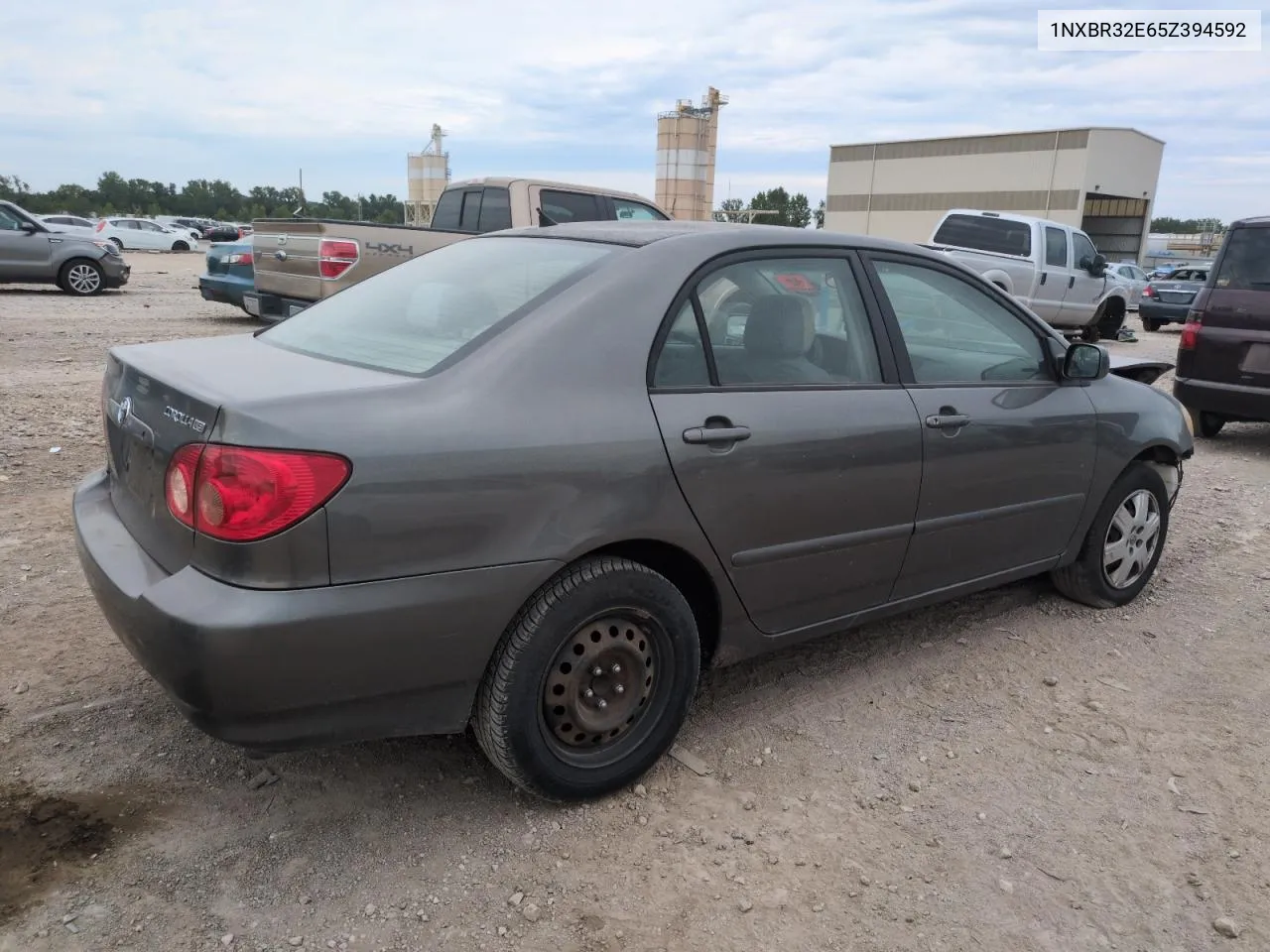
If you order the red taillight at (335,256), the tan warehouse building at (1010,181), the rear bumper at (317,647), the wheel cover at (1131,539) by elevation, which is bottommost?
the wheel cover at (1131,539)

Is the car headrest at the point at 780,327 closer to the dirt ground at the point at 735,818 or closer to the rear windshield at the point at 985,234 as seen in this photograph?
the dirt ground at the point at 735,818

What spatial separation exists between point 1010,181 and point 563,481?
190ft

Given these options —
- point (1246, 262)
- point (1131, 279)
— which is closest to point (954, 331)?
point (1246, 262)

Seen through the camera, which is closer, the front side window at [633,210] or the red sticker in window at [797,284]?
the red sticker in window at [797,284]

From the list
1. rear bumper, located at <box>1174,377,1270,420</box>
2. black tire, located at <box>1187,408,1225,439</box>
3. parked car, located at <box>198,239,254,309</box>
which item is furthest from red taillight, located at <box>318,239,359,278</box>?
black tire, located at <box>1187,408,1225,439</box>

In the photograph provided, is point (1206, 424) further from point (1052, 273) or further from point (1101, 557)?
point (1052, 273)

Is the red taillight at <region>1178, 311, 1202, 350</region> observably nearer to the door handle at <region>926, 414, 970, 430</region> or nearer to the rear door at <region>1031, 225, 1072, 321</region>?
the door handle at <region>926, 414, 970, 430</region>

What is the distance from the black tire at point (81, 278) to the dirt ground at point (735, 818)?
46.2 ft

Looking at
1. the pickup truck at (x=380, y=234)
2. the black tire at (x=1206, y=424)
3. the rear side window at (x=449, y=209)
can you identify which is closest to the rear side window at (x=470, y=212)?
the pickup truck at (x=380, y=234)

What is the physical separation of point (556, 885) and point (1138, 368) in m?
3.89

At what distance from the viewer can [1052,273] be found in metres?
14.3

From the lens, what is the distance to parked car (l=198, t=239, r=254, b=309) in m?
12.6

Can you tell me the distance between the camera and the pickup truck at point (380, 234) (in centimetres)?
905

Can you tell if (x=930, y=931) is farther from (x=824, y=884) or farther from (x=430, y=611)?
(x=430, y=611)
